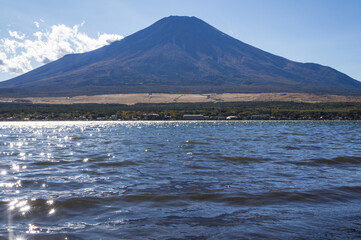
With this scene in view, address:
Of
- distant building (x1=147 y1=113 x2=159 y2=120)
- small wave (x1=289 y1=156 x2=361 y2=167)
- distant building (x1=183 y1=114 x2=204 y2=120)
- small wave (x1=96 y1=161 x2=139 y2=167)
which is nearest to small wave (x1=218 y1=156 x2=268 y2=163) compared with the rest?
small wave (x1=289 y1=156 x2=361 y2=167)

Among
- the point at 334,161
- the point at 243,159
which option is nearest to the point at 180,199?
the point at 243,159

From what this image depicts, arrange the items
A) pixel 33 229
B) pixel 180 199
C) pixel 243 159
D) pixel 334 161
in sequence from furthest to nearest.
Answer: pixel 243 159
pixel 334 161
pixel 180 199
pixel 33 229

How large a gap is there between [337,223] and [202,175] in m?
6.25

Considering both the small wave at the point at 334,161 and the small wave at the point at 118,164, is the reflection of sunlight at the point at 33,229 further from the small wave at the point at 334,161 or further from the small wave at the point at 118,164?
the small wave at the point at 334,161

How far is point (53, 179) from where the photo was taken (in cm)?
1263

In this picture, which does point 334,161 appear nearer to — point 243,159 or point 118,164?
point 243,159

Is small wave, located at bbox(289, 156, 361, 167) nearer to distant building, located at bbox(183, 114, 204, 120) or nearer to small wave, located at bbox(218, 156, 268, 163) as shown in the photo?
small wave, located at bbox(218, 156, 268, 163)

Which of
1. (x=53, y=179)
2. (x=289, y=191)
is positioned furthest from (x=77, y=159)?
(x=289, y=191)

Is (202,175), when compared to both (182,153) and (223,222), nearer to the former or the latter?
(223,222)

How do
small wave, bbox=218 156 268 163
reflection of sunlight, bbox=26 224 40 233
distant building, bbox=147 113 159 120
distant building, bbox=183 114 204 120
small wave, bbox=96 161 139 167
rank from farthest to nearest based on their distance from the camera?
distant building, bbox=147 113 159 120 < distant building, bbox=183 114 204 120 < small wave, bbox=218 156 268 163 < small wave, bbox=96 161 139 167 < reflection of sunlight, bbox=26 224 40 233

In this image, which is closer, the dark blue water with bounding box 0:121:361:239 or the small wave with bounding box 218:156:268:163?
the dark blue water with bounding box 0:121:361:239

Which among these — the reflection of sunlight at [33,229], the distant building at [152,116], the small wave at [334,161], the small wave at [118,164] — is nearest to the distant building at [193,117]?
the distant building at [152,116]

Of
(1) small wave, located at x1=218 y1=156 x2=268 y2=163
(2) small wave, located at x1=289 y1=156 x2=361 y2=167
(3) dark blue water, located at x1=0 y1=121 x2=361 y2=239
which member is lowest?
(2) small wave, located at x1=289 y1=156 x2=361 y2=167

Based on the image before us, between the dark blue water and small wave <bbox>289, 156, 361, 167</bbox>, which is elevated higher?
the dark blue water
